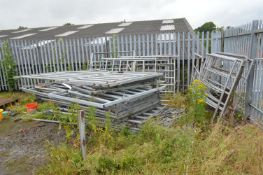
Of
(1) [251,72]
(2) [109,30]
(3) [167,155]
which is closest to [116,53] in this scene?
(2) [109,30]

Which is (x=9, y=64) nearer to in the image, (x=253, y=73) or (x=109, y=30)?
(x=109, y=30)

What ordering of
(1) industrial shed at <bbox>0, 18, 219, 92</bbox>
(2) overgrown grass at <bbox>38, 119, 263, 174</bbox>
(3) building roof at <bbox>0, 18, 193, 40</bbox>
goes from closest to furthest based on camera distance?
(2) overgrown grass at <bbox>38, 119, 263, 174</bbox>, (1) industrial shed at <bbox>0, 18, 219, 92</bbox>, (3) building roof at <bbox>0, 18, 193, 40</bbox>

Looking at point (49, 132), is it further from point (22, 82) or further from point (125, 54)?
point (22, 82)

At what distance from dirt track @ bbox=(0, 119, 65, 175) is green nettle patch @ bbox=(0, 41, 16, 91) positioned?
417 cm

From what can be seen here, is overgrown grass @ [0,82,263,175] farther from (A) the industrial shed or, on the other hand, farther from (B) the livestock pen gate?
(A) the industrial shed

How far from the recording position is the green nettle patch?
9.05 m

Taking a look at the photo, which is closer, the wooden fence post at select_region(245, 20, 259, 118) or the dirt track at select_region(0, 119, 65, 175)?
the dirt track at select_region(0, 119, 65, 175)

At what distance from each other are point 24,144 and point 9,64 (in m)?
6.17

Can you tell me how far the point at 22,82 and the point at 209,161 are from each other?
873 centimetres

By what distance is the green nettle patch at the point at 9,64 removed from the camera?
9.05 m

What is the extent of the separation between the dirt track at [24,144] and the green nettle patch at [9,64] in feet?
13.7

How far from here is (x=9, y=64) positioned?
9.06m

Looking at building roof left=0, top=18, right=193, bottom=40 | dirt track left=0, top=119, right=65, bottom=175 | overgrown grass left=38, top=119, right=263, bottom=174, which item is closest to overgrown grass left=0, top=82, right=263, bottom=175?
overgrown grass left=38, top=119, right=263, bottom=174

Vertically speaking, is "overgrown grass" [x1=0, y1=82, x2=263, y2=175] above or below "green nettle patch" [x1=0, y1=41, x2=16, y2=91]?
below
